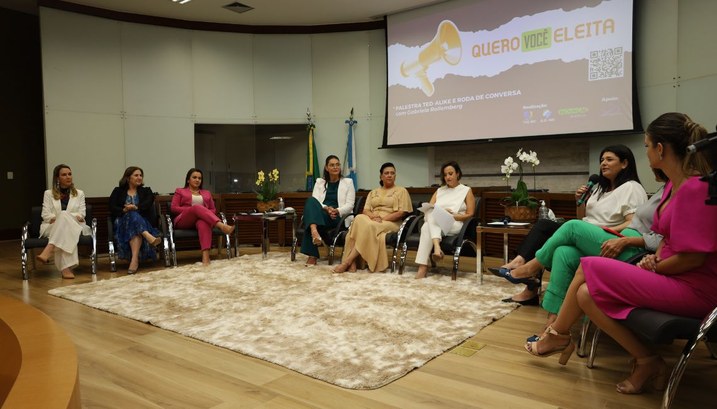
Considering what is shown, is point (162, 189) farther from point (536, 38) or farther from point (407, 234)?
point (536, 38)

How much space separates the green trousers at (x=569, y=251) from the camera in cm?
261

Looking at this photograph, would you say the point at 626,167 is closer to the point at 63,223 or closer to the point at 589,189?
the point at 589,189

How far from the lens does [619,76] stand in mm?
5668

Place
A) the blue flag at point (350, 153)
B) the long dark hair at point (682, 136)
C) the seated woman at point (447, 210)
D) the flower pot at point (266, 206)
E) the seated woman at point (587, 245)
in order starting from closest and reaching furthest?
the long dark hair at point (682, 136), the seated woman at point (587, 245), the seated woman at point (447, 210), the flower pot at point (266, 206), the blue flag at point (350, 153)

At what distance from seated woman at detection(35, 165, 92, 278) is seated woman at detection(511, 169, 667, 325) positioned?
4.61 metres

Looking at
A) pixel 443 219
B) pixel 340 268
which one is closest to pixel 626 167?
pixel 443 219

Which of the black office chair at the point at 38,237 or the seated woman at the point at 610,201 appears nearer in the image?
the seated woman at the point at 610,201

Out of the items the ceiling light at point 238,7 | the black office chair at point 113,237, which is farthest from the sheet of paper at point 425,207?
the ceiling light at point 238,7

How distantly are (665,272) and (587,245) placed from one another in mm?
761

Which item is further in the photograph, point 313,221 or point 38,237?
point 313,221

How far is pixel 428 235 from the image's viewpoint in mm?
4754

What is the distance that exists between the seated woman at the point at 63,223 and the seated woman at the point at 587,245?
4612 millimetres

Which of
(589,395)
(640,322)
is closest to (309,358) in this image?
(589,395)

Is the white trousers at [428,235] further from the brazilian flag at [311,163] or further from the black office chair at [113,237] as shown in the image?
the brazilian flag at [311,163]
